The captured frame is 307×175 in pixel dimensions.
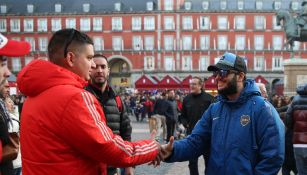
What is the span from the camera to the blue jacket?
3.17 metres

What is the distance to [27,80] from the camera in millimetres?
Result: 2439

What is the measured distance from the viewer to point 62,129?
7.56ft

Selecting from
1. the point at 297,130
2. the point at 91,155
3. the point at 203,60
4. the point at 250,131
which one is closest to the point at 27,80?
the point at 91,155

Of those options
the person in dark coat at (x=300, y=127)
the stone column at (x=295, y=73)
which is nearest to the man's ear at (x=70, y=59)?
the person in dark coat at (x=300, y=127)

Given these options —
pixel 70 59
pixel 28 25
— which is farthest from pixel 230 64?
pixel 28 25

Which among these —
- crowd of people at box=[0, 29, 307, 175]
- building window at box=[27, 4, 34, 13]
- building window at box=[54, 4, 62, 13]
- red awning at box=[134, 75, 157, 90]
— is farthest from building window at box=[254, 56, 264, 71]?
crowd of people at box=[0, 29, 307, 175]

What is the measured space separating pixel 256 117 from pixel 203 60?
55325mm

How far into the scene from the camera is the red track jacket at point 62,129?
2.29 m

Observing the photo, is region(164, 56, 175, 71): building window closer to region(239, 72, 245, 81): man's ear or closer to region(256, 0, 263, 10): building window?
region(256, 0, 263, 10): building window

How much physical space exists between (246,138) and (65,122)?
1.45m

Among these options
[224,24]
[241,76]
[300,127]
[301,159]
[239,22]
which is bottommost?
[301,159]

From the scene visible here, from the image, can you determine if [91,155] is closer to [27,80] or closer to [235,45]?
[27,80]

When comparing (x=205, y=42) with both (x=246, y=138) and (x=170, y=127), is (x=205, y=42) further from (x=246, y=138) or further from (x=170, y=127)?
(x=246, y=138)

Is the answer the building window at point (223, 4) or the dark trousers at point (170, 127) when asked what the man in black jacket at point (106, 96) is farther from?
the building window at point (223, 4)
